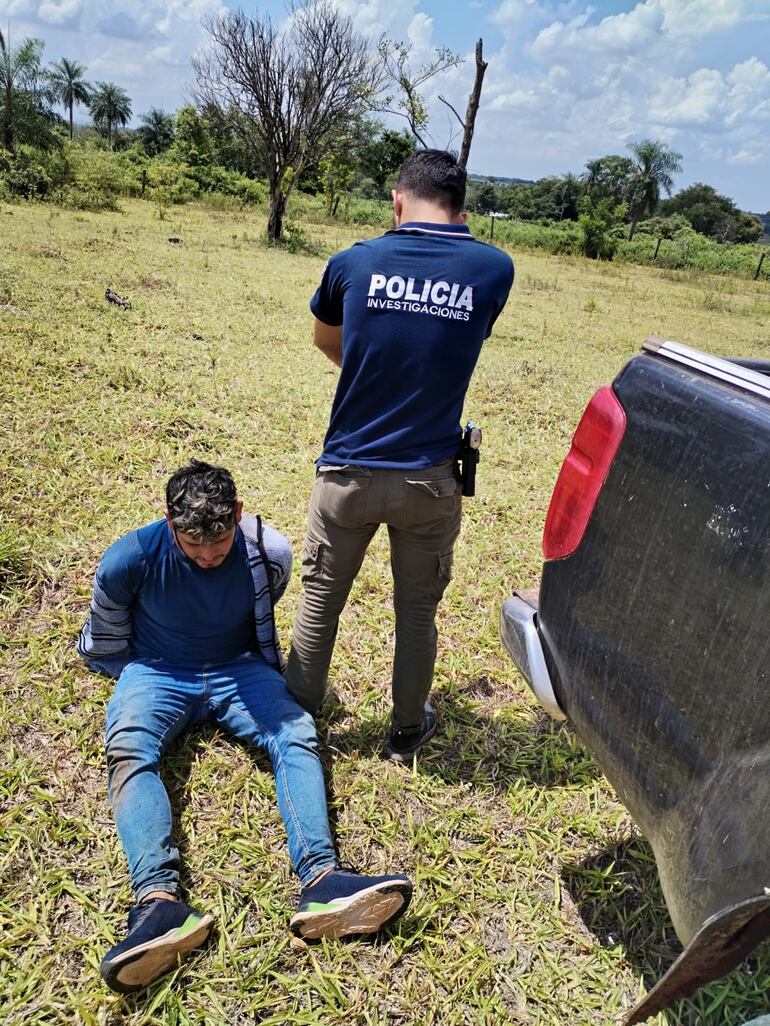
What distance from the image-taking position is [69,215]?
50.1 ft

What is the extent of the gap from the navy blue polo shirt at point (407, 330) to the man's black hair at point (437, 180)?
8 cm

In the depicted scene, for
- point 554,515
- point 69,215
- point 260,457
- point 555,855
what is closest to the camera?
point 554,515

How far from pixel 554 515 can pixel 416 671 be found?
0.86 meters

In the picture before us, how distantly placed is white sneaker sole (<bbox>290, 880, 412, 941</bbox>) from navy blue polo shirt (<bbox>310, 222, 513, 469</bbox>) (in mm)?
1117

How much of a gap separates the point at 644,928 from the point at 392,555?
4.20 feet

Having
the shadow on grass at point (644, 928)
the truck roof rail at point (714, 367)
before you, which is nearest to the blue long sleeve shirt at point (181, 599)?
the shadow on grass at point (644, 928)

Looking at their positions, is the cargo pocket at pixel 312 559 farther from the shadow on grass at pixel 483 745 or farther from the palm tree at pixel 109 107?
the palm tree at pixel 109 107

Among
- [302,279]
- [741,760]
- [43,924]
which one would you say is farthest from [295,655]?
[302,279]

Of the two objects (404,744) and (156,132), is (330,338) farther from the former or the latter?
(156,132)

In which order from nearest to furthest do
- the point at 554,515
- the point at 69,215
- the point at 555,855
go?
the point at 554,515
the point at 555,855
the point at 69,215

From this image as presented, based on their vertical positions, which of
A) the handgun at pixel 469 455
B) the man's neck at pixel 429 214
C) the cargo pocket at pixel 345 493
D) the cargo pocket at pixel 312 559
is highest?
the man's neck at pixel 429 214

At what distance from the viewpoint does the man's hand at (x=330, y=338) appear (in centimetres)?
213

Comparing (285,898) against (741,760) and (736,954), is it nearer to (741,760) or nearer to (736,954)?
(736,954)

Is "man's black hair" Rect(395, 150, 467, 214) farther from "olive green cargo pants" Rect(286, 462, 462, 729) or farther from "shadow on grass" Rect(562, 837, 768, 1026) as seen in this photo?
"shadow on grass" Rect(562, 837, 768, 1026)
